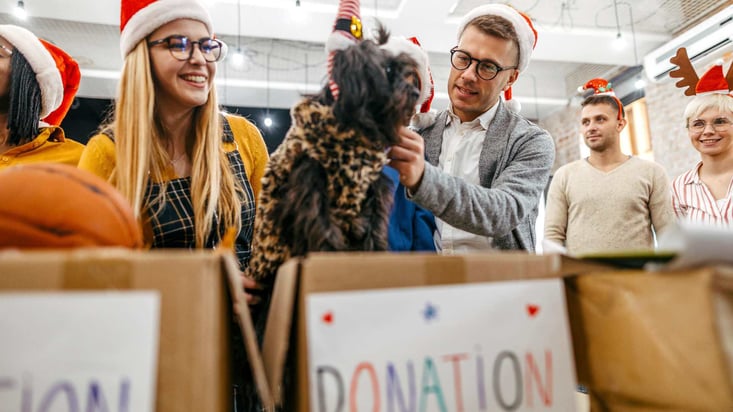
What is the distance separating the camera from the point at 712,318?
0.49 m

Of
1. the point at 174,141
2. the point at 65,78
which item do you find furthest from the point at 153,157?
the point at 65,78

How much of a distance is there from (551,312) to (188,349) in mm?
450

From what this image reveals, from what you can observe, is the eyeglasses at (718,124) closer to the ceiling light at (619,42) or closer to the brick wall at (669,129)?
the brick wall at (669,129)

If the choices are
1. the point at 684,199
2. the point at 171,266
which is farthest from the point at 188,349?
the point at 684,199

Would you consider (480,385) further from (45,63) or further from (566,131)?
(566,131)

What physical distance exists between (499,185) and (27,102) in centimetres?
143

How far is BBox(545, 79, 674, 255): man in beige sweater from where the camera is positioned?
7.22ft

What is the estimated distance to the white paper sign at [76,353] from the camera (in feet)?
1.48

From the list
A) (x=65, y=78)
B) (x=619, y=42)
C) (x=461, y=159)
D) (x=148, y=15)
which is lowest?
(x=461, y=159)

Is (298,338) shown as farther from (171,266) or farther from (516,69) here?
(516,69)

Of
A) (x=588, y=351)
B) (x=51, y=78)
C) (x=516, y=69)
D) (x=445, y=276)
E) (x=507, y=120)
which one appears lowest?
(x=588, y=351)

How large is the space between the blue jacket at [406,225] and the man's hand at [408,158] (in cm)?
7

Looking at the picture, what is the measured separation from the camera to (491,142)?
1.19 metres

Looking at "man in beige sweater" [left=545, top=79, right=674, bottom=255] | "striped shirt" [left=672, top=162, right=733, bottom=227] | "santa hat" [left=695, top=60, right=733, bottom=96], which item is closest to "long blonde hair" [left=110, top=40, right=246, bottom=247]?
"man in beige sweater" [left=545, top=79, right=674, bottom=255]
